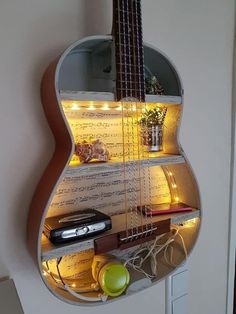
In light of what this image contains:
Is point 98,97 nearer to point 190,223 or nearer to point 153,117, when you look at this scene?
point 153,117

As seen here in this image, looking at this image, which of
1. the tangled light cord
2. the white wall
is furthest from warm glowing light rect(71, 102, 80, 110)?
the tangled light cord

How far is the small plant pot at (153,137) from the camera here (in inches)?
37.6

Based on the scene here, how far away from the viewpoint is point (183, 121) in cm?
117

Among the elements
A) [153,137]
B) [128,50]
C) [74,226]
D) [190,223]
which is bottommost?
[190,223]

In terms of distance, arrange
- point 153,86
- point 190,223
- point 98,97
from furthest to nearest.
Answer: point 190,223, point 153,86, point 98,97

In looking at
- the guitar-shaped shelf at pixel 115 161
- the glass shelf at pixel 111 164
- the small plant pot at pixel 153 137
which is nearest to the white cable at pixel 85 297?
the guitar-shaped shelf at pixel 115 161

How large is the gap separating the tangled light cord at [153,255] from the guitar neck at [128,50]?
55 cm

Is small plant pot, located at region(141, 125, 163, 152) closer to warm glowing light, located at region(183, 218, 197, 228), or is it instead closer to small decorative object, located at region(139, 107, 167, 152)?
small decorative object, located at region(139, 107, 167, 152)

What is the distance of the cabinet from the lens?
0.76 meters

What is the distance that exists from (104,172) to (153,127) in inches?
10.1

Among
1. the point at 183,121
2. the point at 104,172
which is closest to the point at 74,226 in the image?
the point at 104,172

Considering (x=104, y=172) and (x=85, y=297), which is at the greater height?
(x=104, y=172)
